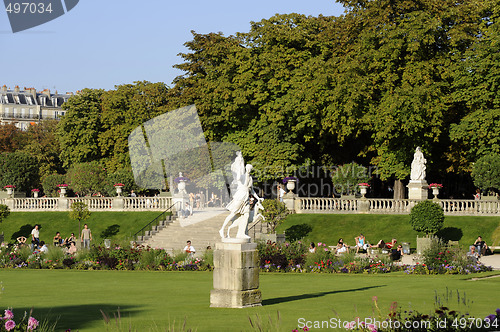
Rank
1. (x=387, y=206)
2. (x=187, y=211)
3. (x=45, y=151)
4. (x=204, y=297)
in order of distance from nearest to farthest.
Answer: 1. (x=204, y=297)
2. (x=387, y=206)
3. (x=187, y=211)
4. (x=45, y=151)

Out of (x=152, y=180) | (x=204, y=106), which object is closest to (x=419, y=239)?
(x=204, y=106)

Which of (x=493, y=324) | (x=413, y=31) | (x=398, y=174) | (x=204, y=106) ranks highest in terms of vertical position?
(x=413, y=31)

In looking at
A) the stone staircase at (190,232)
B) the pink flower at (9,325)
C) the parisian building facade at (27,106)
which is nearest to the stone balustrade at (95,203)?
the stone staircase at (190,232)

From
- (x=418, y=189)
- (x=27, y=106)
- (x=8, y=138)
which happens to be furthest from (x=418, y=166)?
(x=27, y=106)

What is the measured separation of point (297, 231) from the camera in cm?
4297

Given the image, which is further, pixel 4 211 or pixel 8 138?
pixel 8 138

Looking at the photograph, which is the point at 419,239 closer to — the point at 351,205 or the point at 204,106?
the point at 351,205

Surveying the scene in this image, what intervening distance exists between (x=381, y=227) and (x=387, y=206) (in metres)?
2.48

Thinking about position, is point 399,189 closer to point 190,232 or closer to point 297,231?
point 297,231

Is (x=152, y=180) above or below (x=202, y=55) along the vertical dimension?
below

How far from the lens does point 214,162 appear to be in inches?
2195

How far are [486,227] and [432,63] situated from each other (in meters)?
11.2

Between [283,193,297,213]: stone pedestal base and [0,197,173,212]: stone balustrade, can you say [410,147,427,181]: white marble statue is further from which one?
[0,197,173,212]: stone balustrade

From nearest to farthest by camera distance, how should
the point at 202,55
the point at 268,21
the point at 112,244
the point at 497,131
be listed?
the point at 112,244
the point at 497,131
the point at 268,21
the point at 202,55
